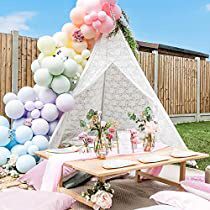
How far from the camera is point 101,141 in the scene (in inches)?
125

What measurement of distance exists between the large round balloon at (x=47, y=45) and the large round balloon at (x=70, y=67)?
14.6 inches

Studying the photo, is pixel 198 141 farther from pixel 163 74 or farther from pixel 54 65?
pixel 54 65

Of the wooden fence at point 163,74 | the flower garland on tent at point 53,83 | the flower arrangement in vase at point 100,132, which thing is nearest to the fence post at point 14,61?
the wooden fence at point 163,74

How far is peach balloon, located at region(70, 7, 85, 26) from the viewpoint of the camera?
4582 millimetres

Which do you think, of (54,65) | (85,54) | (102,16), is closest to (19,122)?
(54,65)

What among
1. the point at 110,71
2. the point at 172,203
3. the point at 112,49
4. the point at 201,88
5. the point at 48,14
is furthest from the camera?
the point at 201,88

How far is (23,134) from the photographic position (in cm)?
427

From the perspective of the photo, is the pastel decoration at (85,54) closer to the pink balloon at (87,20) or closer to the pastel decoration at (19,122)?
the pink balloon at (87,20)

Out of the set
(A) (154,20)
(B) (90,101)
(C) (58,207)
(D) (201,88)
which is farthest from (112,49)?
(D) (201,88)

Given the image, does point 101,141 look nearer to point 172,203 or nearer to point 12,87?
point 172,203

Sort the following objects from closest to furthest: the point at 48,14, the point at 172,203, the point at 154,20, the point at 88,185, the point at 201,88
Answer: the point at 172,203
the point at 88,185
the point at 48,14
the point at 154,20
the point at 201,88

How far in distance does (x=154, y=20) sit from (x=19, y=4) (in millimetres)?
2086

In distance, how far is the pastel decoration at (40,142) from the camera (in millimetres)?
4195

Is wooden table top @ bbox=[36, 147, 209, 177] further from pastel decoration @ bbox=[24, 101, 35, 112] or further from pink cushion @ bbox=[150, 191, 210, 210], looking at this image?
pastel decoration @ bbox=[24, 101, 35, 112]
